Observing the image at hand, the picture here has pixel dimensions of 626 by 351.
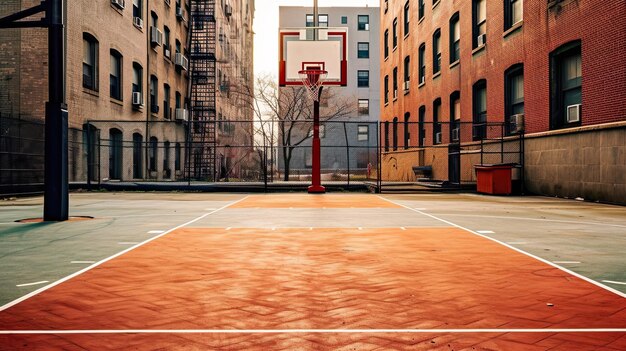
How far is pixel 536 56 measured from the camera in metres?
18.0

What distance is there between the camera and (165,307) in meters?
4.11

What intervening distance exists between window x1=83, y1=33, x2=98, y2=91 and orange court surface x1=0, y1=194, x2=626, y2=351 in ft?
54.3

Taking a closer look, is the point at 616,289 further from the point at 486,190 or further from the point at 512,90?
the point at 512,90

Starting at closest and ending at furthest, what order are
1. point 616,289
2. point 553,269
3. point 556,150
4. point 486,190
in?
point 616,289, point 553,269, point 556,150, point 486,190

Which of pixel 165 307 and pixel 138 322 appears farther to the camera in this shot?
pixel 165 307

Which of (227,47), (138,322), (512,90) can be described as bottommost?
(138,322)

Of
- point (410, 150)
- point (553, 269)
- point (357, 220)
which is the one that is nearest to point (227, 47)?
point (410, 150)

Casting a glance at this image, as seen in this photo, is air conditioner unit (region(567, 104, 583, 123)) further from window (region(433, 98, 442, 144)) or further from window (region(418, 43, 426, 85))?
window (region(418, 43, 426, 85))

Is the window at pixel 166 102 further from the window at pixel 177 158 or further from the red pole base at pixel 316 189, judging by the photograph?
the red pole base at pixel 316 189

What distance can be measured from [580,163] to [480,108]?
8177 mm

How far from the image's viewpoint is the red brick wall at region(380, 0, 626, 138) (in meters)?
14.2

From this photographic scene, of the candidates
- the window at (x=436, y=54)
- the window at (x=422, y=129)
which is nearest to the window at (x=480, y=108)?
the window at (x=436, y=54)

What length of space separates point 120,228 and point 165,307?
5.52 metres

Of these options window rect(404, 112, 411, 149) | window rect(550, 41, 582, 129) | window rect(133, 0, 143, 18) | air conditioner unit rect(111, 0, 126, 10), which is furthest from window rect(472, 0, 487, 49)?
window rect(133, 0, 143, 18)
